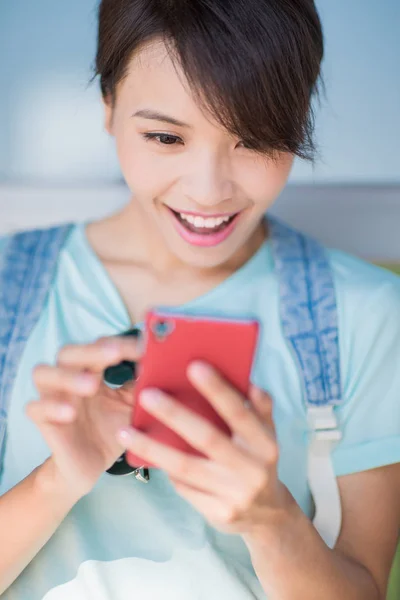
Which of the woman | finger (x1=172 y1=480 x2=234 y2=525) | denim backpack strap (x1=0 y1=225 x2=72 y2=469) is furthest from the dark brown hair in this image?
finger (x1=172 y1=480 x2=234 y2=525)

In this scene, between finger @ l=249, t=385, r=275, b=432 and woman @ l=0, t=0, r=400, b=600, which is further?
woman @ l=0, t=0, r=400, b=600

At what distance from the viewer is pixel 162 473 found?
34.9 inches

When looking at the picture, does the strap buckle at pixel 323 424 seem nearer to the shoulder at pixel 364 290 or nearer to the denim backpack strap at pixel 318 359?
the denim backpack strap at pixel 318 359

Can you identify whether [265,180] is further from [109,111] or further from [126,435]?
[126,435]

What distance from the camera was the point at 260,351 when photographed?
3.04 ft

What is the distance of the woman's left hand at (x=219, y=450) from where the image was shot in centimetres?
57

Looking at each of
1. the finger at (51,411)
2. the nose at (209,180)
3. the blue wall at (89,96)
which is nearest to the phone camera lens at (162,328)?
the finger at (51,411)

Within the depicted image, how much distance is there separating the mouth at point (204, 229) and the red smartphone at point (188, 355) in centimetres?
30

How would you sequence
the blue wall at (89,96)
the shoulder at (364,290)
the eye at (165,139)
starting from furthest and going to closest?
the blue wall at (89,96) < the shoulder at (364,290) < the eye at (165,139)

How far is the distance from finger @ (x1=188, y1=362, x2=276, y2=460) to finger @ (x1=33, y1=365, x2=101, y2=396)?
0.32ft

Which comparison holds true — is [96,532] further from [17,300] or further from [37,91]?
[37,91]

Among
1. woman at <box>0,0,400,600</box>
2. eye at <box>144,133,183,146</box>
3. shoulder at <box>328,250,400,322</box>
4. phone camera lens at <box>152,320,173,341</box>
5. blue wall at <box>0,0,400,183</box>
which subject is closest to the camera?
phone camera lens at <box>152,320,173,341</box>

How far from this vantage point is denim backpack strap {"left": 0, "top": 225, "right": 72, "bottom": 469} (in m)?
0.90

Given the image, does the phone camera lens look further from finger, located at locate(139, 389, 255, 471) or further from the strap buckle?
the strap buckle
